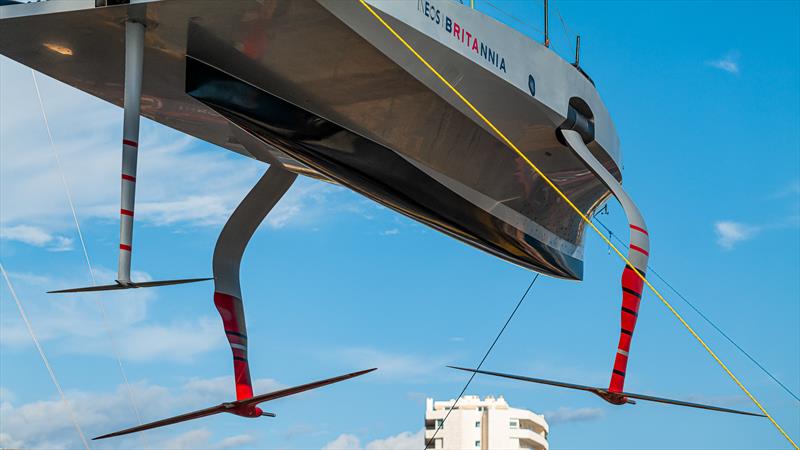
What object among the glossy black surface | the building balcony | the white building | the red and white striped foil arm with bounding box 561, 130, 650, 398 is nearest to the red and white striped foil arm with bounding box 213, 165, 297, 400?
the glossy black surface

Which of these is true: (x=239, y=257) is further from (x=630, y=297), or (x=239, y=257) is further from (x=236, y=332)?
(x=630, y=297)

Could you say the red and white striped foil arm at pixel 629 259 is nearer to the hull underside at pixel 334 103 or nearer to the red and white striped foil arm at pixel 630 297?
the red and white striped foil arm at pixel 630 297

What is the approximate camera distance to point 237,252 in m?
17.5

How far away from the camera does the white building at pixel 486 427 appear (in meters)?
66.9

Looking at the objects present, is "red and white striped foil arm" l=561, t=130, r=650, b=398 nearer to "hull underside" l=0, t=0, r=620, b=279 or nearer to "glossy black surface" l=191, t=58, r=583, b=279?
"hull underside" l=0, t=0, r=620, b=279

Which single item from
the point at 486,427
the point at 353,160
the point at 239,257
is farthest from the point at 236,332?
the point at 486,427

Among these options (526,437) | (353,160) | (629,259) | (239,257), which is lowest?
(629,259)

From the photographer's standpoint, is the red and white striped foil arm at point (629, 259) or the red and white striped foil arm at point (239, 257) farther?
the red and white striped foil arm at point (239, 257)

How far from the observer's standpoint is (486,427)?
67.8 m

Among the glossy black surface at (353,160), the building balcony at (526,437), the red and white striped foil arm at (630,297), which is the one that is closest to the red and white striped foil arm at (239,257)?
the glossy black surface at (353,160)

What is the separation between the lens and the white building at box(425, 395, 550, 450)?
6694 centimetres

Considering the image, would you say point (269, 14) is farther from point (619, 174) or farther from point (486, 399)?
point (486, 399)

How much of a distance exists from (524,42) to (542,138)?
1.51m

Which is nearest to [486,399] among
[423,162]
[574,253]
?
[574,253]
